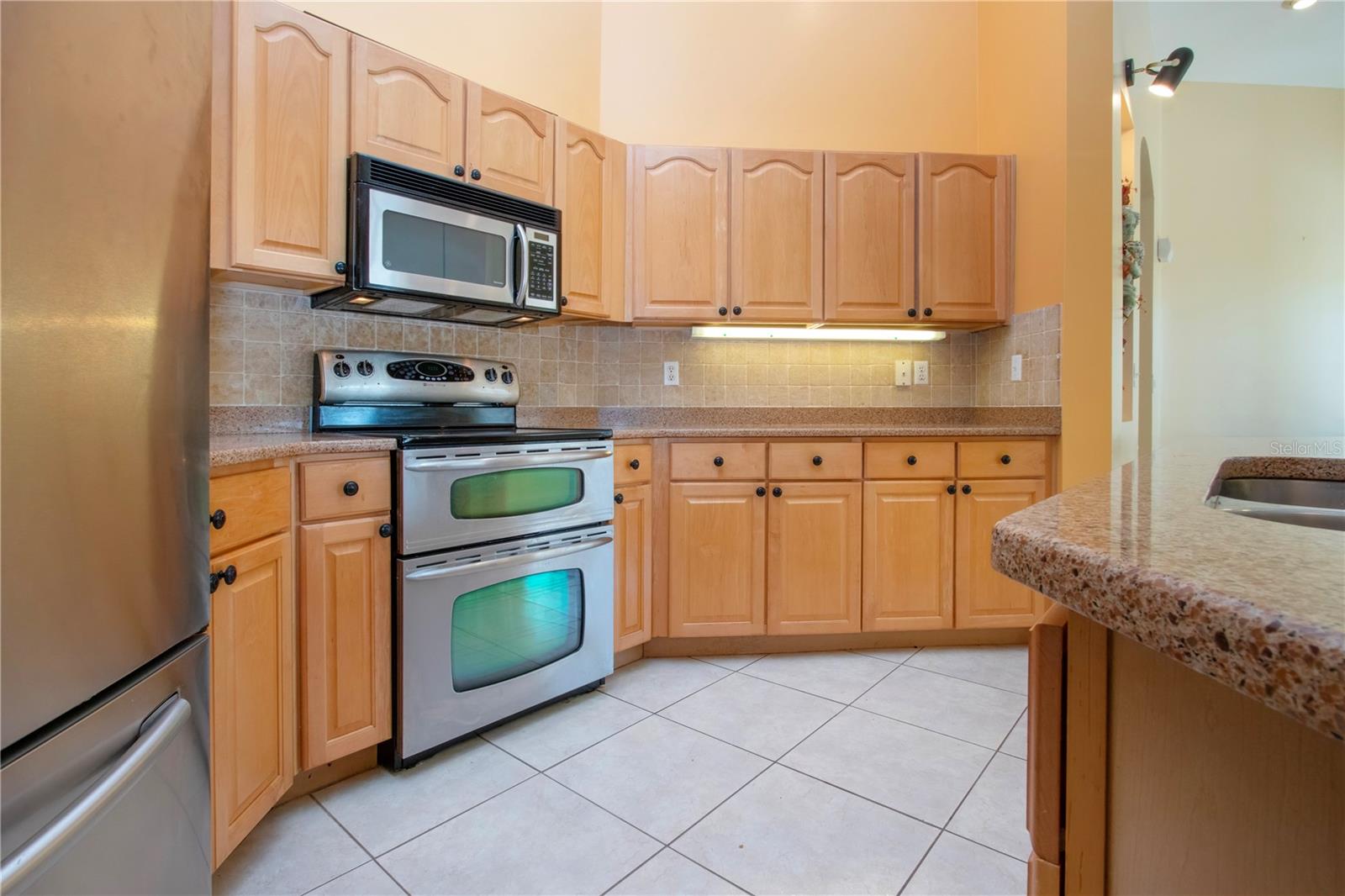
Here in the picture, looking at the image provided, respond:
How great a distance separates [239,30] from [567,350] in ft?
4.86

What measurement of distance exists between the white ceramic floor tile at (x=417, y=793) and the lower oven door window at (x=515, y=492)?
0.68 meters

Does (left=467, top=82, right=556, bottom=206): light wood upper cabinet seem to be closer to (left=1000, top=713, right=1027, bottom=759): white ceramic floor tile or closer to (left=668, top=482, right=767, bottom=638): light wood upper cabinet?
(left=668, top=482, right=767, bottom=638): light wood upper cabinet

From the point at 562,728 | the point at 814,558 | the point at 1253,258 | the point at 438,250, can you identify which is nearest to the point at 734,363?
the point at 814,558

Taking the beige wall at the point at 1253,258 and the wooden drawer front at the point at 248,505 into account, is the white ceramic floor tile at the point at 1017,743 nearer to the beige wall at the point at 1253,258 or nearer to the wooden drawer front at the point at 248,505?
the wooden drawer front at the point at 248,505

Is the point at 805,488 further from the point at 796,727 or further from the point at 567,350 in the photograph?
the point at 567,350

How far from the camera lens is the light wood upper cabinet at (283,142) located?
1.65m

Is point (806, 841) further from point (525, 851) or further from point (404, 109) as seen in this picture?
point (404, 109)

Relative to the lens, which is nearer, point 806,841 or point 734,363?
point 806,841

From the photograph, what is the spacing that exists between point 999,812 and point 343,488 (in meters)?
1.80

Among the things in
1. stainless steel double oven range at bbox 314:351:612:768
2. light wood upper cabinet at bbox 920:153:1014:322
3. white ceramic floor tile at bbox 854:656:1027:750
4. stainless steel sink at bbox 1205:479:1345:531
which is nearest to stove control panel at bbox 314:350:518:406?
stainless steel double oven range at bbox 314:351:612:768

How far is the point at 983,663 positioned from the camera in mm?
2393

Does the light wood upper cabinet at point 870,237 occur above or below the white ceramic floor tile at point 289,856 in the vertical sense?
above

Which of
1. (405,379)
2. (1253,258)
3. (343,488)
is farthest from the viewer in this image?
(1253,258)

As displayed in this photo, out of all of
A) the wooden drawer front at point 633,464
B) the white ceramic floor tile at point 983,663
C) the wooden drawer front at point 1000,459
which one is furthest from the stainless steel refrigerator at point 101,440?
the wooden drawer front at point 1000,459
